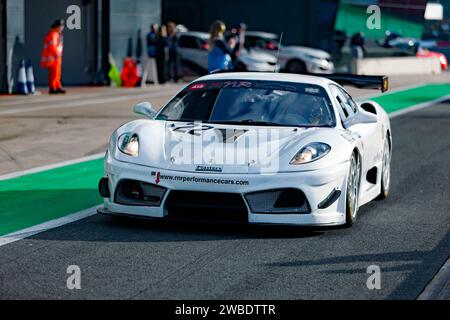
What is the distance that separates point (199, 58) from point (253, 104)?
25125 millimetres

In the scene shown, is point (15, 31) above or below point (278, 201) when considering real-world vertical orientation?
below

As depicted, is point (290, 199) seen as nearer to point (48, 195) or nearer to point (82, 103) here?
point (48, 195)

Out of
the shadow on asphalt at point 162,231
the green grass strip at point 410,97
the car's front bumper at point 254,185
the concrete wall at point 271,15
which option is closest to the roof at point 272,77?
the car's front bumper at point 254,185

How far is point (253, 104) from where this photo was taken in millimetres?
10312

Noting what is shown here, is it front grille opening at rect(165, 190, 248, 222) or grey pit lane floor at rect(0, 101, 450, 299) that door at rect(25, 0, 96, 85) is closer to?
grey pit lane floor at rect(0, 101, 450, 299)

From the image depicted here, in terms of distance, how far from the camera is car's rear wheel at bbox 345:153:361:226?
960 cm

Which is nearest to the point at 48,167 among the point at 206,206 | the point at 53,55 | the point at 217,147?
the point at 217,147

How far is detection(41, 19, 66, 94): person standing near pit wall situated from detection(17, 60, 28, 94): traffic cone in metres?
0.60

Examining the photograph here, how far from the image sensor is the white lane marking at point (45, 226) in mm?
8984

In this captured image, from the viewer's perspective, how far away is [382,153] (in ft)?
37.7

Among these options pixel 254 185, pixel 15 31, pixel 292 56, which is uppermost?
pixel 254 185

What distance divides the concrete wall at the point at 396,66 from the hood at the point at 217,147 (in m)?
28.5
